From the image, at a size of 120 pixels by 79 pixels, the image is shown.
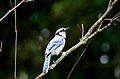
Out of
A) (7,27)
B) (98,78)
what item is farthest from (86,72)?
(7,27)

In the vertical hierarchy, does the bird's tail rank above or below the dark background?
above

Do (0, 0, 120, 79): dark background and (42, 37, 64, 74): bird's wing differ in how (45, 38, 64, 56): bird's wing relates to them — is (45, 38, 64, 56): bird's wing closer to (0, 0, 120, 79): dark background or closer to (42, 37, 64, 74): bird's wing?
(42, 37, 64, 74): bird's wing

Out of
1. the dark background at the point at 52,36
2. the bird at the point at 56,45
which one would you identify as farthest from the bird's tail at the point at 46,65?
the dark background at the point at 52,36

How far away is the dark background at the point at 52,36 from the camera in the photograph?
721 centimetres

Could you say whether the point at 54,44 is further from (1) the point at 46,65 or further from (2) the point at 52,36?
(2) the point at 52,36

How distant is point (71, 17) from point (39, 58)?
2.22 feet

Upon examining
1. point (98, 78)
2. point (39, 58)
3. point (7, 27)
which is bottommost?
point (98, 78)

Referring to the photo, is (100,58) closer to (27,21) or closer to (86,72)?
(86,72)

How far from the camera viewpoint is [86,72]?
775cm

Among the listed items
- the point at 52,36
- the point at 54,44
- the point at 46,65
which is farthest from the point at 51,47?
the point at 52,36

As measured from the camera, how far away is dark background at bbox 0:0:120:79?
23.7 ft

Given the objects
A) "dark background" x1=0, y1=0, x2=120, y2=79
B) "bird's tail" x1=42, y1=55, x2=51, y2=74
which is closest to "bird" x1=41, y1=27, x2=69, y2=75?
"bird's tail" x1=42, y1=55, x2=51, y2=74

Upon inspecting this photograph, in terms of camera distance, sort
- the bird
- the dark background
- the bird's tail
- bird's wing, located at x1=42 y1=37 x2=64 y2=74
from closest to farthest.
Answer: the bird's tail
bird's wing, located at x1=42 y1=37 x2=64 y2=74
the bird
the dark background

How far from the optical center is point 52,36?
24.1 feet
